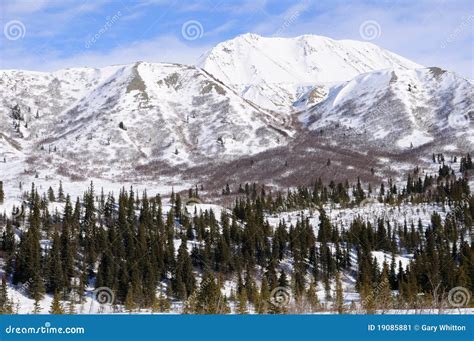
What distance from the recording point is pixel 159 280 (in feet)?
→ 407

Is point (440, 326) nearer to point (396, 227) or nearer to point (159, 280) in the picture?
point (159, 280)

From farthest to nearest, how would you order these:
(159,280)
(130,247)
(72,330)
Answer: (130,247) < (159,280) < (72,330)

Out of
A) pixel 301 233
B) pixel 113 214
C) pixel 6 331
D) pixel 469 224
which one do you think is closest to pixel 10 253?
pixel 113 214

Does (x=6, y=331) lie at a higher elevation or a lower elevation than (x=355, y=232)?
lower

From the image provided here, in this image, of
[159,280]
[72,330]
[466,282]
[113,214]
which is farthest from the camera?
[113,214]

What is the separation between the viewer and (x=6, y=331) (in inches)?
950

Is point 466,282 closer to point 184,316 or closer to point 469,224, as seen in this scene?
point 469,224

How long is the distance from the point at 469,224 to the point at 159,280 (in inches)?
3935

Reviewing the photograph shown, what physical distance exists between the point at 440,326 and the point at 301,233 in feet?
452

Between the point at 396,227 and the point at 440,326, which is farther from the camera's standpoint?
the point at 396,227

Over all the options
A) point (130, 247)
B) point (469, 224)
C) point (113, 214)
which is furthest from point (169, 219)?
point (469, 224)

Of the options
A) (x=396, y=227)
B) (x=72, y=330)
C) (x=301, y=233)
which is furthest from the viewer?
(x=396, y=227)

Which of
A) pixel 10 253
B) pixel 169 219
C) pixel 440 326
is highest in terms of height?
pixel 169 219

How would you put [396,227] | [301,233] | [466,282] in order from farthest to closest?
[396,227]
[301,233]
[466,282]
